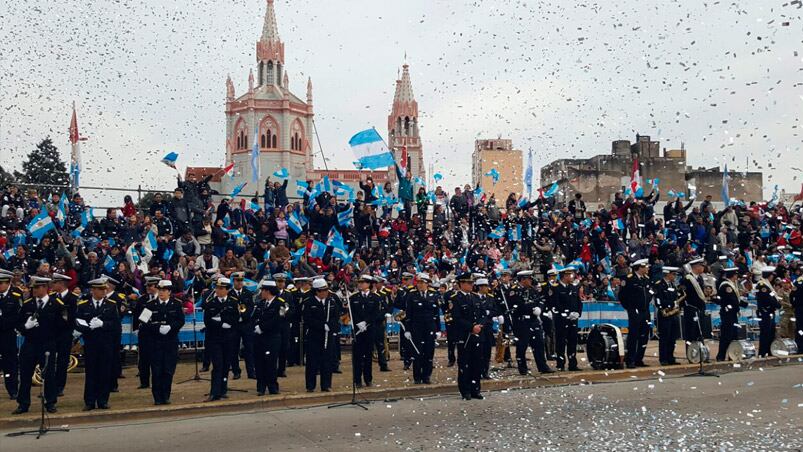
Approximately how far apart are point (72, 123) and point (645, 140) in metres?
42.8

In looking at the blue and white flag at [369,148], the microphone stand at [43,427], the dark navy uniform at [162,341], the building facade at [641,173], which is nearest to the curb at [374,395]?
the microphone stand at [43,427]

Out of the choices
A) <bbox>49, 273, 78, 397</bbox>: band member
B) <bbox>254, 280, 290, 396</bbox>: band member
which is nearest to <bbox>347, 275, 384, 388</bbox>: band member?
<bbox>254, 280, 290, 396</bbox>: band member

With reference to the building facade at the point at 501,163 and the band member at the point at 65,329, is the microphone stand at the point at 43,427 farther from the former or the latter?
the building facade at the point at 501,163

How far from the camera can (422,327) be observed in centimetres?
1268

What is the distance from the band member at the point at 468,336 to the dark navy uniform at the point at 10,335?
6.30 m

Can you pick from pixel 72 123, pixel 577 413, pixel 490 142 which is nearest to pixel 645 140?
pixel 490 142

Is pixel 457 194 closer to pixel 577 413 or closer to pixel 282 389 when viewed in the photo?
pixel 282 389

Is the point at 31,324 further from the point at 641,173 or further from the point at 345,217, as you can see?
the point at 641,173

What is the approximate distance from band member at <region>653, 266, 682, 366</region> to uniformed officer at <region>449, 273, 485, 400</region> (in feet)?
12.9

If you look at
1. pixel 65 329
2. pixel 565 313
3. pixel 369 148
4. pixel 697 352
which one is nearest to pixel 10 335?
pixel 65 329

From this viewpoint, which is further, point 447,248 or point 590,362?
point 447,248

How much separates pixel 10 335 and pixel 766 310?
13465 millimetres

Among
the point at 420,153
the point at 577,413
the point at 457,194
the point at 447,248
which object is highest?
the point at 420,153

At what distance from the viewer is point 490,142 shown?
67.6 metres
